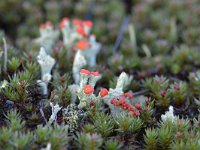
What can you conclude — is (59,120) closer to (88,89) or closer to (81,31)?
(88,89)

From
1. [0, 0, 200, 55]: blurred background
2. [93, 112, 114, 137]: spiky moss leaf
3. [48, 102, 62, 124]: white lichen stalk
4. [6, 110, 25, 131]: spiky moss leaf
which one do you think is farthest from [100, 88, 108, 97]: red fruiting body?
[0, 0, 200, 55]: blurred background

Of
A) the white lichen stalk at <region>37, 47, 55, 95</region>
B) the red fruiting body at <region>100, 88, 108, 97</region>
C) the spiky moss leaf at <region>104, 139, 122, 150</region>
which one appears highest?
the white lichen stalk at <region>37, 47, 55, 95</region>

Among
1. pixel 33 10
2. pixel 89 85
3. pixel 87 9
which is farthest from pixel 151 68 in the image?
A: pixel 33 10

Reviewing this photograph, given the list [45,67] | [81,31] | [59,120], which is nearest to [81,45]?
[81,31]

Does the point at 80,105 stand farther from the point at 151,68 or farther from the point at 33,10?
the point at 33,10

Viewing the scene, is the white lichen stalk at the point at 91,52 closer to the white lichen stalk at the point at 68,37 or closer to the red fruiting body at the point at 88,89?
the white lichen stalk at the point at 68,37

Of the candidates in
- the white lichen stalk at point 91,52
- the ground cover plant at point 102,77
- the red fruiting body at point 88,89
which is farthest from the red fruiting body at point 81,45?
the red fruiting body at point 88,89

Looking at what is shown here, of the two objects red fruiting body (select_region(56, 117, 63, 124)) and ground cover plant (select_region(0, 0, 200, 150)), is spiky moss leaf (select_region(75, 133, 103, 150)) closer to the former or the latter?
ground cover plant (select_region(0, 0, 200, 150))
